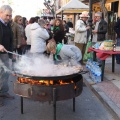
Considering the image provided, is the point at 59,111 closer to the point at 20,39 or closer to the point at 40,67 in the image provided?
the point at 40,67

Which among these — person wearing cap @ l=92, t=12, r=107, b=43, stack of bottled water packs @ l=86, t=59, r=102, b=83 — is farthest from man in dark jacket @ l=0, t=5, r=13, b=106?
person wearing cap @ l=92, t=12, r=107, b=43

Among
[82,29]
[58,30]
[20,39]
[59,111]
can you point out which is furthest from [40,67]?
[58,30]

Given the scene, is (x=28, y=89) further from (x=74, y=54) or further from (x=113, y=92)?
(x=113, y=92)

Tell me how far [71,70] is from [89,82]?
9.34ft

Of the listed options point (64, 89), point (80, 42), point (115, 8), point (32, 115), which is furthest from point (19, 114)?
point (115, 8)

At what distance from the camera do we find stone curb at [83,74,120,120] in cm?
492

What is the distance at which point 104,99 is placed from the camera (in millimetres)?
5656

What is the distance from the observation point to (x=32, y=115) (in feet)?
16.2

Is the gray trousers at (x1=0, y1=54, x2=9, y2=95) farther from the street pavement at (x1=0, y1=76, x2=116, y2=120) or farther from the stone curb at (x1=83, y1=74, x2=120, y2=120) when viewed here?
the stone curb at (x1=83, y1=74, x2=120, y2=120)

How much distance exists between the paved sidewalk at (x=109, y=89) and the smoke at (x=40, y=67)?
1234 mm

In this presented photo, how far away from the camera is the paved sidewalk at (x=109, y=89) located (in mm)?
5228

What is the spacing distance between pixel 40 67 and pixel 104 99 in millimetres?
1759

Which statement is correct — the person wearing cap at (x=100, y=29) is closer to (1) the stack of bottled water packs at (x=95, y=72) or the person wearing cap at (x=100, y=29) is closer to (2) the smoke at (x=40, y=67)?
(1) the stack of bottled water packs at (x=95, y=72)

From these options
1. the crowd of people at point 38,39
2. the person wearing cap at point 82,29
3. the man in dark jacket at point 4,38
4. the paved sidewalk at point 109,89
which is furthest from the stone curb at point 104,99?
the person wearing cap at point 82,29
